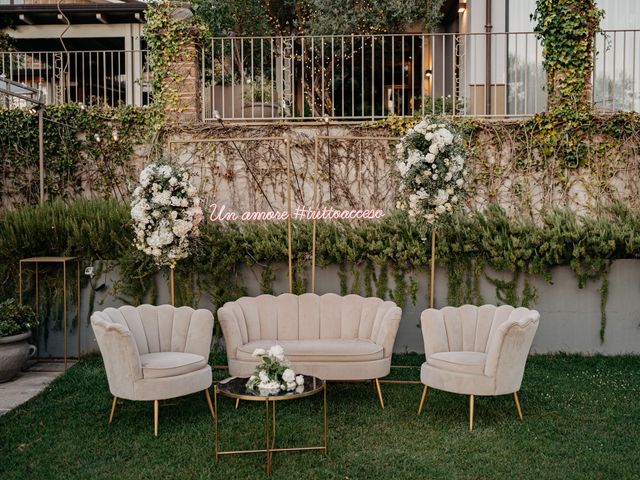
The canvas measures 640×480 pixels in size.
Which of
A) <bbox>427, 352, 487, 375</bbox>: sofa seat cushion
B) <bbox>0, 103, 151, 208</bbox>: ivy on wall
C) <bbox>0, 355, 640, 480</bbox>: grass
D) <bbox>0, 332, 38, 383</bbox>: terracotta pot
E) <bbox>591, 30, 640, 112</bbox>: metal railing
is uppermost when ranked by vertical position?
<bbox>591, 30, 640, 112</bbox>: metal railing

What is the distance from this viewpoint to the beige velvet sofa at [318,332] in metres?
5.70

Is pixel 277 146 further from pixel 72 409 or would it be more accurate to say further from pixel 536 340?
pixel 72 409

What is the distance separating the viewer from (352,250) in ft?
24.2

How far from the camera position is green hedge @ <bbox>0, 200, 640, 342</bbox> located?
7.32 meters

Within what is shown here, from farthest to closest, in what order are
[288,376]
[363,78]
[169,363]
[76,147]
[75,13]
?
[75,13] < [363,78] < [76,147] < [169,363] < [288,376]

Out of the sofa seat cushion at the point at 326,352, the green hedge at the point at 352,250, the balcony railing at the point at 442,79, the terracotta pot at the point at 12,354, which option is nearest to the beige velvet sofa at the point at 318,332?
the sofa seat cushion at the point at 326,352

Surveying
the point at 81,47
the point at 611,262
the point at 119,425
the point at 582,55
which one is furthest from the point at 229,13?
the point at 119,425

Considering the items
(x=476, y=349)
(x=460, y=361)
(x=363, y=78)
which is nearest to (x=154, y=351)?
(x=460, y=361)

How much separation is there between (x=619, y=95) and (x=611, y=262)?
12.6 ft

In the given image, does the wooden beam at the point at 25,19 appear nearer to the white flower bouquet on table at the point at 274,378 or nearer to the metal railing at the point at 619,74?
the metal railing at the point at 619,74

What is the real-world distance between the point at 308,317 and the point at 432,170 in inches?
72.0

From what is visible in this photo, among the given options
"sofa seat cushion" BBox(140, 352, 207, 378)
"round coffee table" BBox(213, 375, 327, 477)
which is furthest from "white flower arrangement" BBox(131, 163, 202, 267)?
"round coffee table" BBox(213, 375, 327, 477)

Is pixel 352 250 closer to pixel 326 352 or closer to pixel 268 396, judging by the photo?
pixel 326 352

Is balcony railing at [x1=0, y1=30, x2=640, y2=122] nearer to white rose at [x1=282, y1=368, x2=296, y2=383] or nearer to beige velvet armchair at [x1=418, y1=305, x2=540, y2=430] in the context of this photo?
beige velvet armchair at [x1=418, y1=305, x2=540, y2=430]
